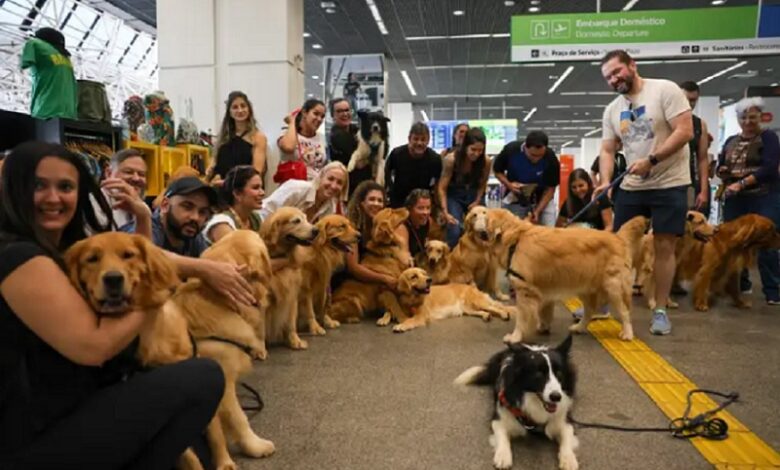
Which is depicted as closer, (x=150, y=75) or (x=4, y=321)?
(x=4, y=321)

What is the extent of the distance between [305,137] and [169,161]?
1452 millimetres

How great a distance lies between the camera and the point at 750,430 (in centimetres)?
223

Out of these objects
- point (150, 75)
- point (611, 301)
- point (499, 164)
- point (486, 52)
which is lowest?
point (611, 301)

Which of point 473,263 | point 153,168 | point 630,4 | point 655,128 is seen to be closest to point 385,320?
point 473,263

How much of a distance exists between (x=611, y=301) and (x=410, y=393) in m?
1.83

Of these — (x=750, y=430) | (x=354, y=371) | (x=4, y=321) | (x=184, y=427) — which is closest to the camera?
(x=4, y=321)

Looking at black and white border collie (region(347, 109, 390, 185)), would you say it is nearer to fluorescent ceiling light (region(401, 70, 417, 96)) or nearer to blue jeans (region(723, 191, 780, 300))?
blue jeans (region(723, 191, 780, 300))

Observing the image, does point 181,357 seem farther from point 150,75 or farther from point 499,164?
point 150,75

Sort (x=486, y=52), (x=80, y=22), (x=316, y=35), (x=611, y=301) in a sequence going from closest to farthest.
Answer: (x=611, y=301) → (x=80, y=22) → (x=316, y=35) → (x=486, y=52)

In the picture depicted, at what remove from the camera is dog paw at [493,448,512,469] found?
192cm

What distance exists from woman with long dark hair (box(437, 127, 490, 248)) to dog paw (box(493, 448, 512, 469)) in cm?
363

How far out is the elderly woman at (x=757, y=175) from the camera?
4.82 meters

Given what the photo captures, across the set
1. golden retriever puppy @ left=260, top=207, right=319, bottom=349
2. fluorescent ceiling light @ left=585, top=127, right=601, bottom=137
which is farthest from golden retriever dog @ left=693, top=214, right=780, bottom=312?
fluorescent ceiling light @ left=585, top=127, right=601, bottom=137

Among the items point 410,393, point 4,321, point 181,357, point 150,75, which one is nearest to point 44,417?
point 4,321
